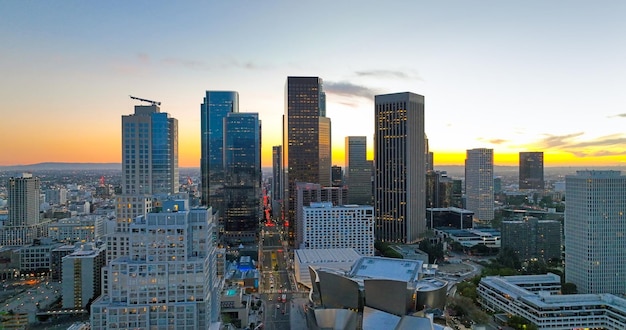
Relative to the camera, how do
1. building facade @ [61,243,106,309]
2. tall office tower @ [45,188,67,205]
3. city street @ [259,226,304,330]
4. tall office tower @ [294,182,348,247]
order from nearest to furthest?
1. city street @ [259,226,304,330]
2. building facade @ [61,243,106,309]
3. tall office tower @ [294,182,348,247]
4. tall office tower @ [45,188,67,205]

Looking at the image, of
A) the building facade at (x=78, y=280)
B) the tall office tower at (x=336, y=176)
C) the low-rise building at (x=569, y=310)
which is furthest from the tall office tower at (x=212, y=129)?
the low-rise building at (x=569, y=310)

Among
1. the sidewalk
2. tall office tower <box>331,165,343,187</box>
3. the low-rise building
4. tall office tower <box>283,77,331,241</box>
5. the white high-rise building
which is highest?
tall office tower <box>283,77,331,241</box>

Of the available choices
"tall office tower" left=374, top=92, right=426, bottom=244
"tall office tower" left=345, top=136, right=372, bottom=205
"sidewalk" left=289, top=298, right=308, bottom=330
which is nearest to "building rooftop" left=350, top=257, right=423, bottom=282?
"sidewalk" left=289, top=298, right=308, bottom=330

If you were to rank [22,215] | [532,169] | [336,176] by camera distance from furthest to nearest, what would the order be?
[532,169] < [336,176] < [22,215]

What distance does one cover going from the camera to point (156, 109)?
58531 mm

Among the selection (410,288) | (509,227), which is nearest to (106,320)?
(410,288)

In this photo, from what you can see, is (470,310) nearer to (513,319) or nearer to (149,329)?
(513,319)

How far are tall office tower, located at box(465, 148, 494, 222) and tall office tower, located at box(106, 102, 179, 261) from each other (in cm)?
9740

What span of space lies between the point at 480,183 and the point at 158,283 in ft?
370

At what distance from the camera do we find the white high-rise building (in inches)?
2965

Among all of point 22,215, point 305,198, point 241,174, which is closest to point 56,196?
point 22,215

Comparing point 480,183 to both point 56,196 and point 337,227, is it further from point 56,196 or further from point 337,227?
point 56,196

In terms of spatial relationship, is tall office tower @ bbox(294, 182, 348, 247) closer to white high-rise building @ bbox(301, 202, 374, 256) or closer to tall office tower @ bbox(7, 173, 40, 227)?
white high-rise building @ bbox(301, 202, 374, 256)

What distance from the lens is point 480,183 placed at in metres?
128
